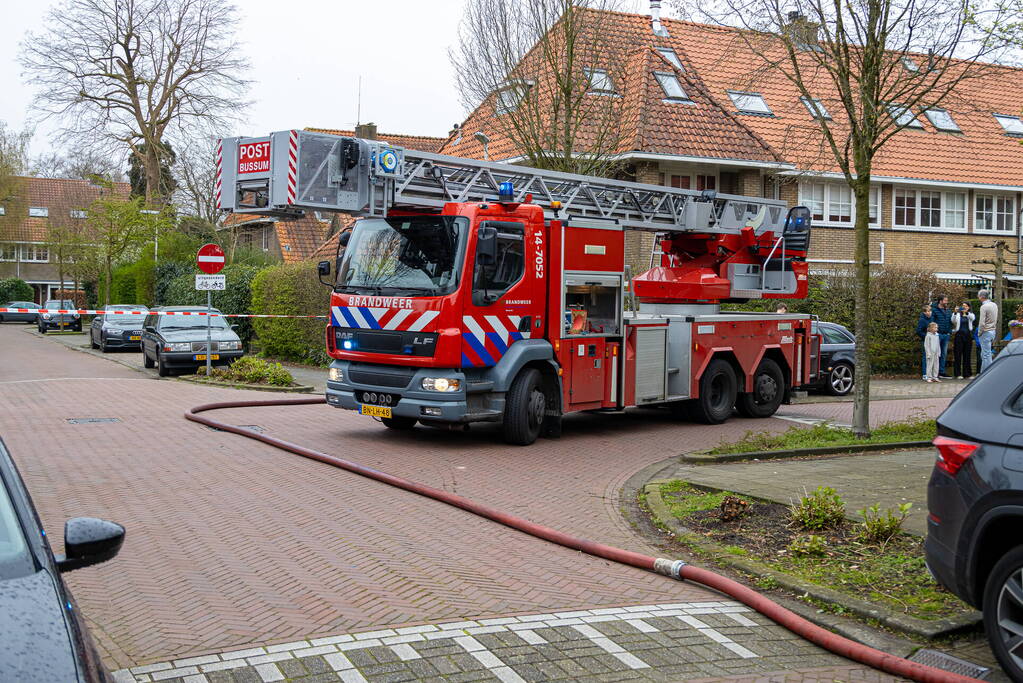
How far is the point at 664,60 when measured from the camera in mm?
27344

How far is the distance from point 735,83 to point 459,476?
6.50 meters

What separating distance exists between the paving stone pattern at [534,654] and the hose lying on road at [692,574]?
0.29ft

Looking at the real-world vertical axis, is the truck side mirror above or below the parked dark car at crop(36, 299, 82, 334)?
above

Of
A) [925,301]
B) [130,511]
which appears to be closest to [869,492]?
[130,511]

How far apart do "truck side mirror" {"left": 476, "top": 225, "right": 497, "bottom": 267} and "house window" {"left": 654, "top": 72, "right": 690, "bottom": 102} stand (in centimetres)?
1749

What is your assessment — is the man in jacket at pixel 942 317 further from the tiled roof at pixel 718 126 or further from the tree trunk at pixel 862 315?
the tree trunk at pixel 862 315

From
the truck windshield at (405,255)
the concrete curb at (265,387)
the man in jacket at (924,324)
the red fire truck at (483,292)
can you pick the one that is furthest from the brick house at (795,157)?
the truck windshield at (405,255)

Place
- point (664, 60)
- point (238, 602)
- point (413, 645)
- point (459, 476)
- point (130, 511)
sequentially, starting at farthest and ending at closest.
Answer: point (664, 60), point (459, 476), point (130, 511), point (238, 602), point (413, 645)

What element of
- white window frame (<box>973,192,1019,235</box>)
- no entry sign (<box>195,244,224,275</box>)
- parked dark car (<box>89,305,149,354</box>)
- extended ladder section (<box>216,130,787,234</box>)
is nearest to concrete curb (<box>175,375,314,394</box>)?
no entry sign (<box>195,244,224,275</box>)

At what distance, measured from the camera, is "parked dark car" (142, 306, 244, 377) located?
21.8m

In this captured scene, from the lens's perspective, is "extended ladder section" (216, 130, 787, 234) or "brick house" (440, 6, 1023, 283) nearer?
"extended ladder section" (216, 130, 787, 234)

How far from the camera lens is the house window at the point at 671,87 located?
90.6 feet

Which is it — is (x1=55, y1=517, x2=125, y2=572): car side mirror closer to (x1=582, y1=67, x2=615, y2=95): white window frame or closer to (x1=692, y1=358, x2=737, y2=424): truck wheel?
(x1=692, y1=358, x2=737, y2=424): truck wheel

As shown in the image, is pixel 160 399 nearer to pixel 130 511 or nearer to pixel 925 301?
pixel 130 511
